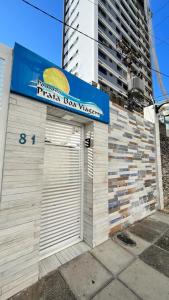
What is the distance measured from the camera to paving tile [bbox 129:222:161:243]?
3.26 meters

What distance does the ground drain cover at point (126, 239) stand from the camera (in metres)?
3.01

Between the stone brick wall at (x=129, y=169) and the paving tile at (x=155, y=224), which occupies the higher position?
the stone brick wall at (x=129, y=169)

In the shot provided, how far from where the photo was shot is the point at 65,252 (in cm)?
268

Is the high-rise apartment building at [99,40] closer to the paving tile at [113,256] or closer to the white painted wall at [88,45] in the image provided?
the white painted wall at [88,45]

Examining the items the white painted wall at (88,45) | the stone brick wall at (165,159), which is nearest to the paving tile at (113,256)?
the stone brick wall at (165,159)

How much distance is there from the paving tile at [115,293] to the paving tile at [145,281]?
96 millimetres

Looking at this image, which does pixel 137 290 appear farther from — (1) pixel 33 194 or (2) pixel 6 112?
(2) pixel 6 112

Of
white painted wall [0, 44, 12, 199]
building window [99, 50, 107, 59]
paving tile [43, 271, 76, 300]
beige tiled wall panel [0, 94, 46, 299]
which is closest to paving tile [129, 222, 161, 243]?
paving tile [43, 271, 76, 300]

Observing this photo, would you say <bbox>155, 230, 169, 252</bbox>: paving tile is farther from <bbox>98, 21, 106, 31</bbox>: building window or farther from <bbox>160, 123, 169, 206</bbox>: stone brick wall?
<bbox>98, 21, 106, 31</bbox>: building window

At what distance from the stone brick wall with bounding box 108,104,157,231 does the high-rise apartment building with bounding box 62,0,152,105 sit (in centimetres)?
1271

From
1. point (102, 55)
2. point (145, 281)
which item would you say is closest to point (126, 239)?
point (145, 281)

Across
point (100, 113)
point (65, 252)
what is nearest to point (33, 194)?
point (65, 252)

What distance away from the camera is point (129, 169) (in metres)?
4.09

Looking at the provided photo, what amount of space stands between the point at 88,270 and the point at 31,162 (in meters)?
2.03
